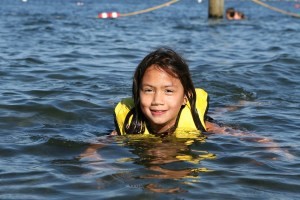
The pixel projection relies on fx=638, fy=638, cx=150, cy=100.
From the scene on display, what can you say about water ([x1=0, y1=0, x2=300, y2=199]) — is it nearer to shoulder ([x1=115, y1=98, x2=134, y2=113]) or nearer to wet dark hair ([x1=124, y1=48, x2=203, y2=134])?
wet dark hair ([x1=124, y1=48, x2=203, y2=134])

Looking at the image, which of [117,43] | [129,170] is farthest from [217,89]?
[117,43]

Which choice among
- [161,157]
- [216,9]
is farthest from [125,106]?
[216,9]

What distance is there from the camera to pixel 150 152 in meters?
Result: 4.82

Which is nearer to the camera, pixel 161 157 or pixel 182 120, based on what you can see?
pixel 161 157

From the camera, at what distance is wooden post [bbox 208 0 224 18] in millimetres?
22234

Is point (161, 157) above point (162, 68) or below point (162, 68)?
below

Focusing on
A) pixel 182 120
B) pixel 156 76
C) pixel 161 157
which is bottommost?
pixel 161 157

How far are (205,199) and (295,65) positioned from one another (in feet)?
22.0

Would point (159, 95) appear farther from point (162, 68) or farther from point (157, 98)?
point (162, 68)

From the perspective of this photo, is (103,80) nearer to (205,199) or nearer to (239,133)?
(239,133)

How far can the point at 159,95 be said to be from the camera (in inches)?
187

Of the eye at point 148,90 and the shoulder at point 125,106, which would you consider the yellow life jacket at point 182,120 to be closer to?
the shoulder at point 125,106

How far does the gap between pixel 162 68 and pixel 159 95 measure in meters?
0.21

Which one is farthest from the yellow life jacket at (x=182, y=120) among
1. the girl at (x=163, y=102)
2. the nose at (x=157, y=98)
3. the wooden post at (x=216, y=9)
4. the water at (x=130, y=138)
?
the wooden post at (x=216, y=9)
